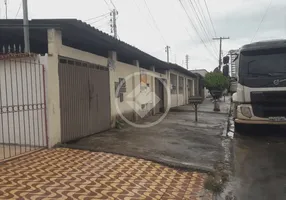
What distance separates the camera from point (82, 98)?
7.84 meters

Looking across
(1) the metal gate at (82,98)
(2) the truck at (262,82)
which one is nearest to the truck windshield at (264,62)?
A: (2) the truck at (262,82)

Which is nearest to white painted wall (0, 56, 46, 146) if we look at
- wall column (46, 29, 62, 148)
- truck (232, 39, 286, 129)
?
wall column (46, 29, 62, 148)

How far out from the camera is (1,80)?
6754mm

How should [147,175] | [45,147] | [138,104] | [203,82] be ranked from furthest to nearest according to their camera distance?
[203,82] < [138,104] < [45,147] < [147,175]

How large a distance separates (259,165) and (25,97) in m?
5.35

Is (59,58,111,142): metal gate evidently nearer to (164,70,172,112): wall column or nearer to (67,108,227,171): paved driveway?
(67,108,227,171): paved driveway

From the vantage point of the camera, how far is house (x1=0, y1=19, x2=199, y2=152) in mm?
6418

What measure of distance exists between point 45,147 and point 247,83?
5.81m

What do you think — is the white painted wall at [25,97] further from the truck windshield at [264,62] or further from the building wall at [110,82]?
the truck windshield at [264,62]

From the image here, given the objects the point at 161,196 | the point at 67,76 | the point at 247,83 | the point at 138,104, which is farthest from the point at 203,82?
the point at 161,196

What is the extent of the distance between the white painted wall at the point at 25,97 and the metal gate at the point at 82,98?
0.56 m

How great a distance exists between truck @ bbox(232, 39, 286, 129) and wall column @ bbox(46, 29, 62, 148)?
17.2 ft

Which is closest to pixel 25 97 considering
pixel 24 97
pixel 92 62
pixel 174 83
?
pixel 24 97

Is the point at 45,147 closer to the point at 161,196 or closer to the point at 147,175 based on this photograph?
the point at 147,175
